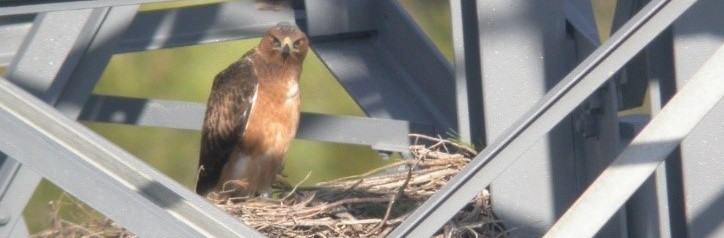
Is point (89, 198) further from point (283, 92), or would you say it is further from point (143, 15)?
point (283, 92)

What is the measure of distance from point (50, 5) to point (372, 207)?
1.48 m

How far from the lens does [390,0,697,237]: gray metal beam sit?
2529 mm

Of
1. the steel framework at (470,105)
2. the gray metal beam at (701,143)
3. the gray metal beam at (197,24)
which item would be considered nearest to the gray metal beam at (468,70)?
the steel framework at (470,105)

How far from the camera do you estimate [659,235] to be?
347 cm

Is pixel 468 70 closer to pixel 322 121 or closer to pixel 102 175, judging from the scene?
pixel 322 121

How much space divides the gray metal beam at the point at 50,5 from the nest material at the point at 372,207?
117 cm

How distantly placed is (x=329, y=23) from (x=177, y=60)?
605 cm

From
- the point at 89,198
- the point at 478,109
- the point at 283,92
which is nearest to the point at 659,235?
the point at 478,109

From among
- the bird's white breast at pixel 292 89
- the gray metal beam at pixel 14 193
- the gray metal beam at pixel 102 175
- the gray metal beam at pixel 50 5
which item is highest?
the gray metal beam at pixel 50 5

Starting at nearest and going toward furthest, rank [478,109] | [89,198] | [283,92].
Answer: [89,198] < [478,109] < [283,92]

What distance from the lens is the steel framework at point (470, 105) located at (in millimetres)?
2531

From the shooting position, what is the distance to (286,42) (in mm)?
5367

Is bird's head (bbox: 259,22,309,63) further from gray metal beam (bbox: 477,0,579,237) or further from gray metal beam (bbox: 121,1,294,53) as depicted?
gray metal beam (bbox: 477,0,579,237)

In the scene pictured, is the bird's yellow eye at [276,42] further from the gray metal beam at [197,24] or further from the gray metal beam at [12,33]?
the gray metal beam at [12,33]
